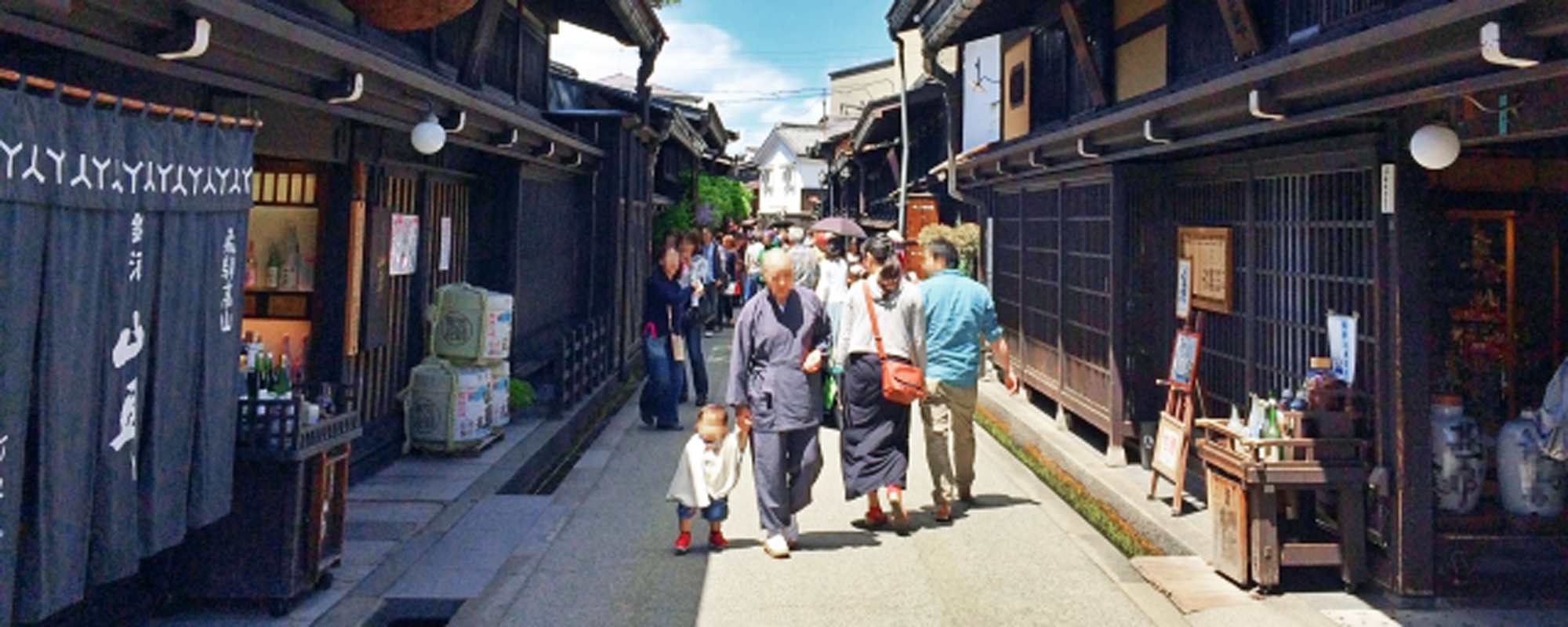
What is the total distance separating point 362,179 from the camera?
833cm

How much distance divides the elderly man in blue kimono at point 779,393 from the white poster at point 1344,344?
3248mm

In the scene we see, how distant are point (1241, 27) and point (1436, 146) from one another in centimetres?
265

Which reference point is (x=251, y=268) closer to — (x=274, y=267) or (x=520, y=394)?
(x=274, y=267)

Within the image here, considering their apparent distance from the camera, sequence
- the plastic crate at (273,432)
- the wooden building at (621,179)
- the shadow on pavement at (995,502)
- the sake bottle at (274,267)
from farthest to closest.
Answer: the wooden building at (621,179)
the shadow on pavement at (995,502)
the sake bottle at (274,267)
the plastic crate at (273,432)

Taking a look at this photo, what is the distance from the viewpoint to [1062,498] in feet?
31.4

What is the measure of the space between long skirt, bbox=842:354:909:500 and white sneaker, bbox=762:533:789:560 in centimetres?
82

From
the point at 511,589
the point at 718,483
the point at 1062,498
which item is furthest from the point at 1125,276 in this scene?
the point at 511,589

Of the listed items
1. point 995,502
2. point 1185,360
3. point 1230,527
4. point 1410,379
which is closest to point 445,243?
point 995,502

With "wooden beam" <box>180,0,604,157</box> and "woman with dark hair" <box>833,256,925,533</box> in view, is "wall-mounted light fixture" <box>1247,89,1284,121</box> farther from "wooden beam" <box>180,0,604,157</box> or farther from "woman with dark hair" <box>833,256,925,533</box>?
"wooden beam" <box>180,0,604,157</box>

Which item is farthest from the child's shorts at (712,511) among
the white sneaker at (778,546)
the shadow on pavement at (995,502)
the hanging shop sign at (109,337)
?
the hanging shop sign at (109,337)

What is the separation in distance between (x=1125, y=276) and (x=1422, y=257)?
4189mm

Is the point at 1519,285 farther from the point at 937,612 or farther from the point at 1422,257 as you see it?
the point at 937,612

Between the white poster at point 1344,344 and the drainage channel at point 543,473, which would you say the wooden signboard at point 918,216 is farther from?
the white poster at point 1344,344

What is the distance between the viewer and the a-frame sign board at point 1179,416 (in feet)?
26.3
